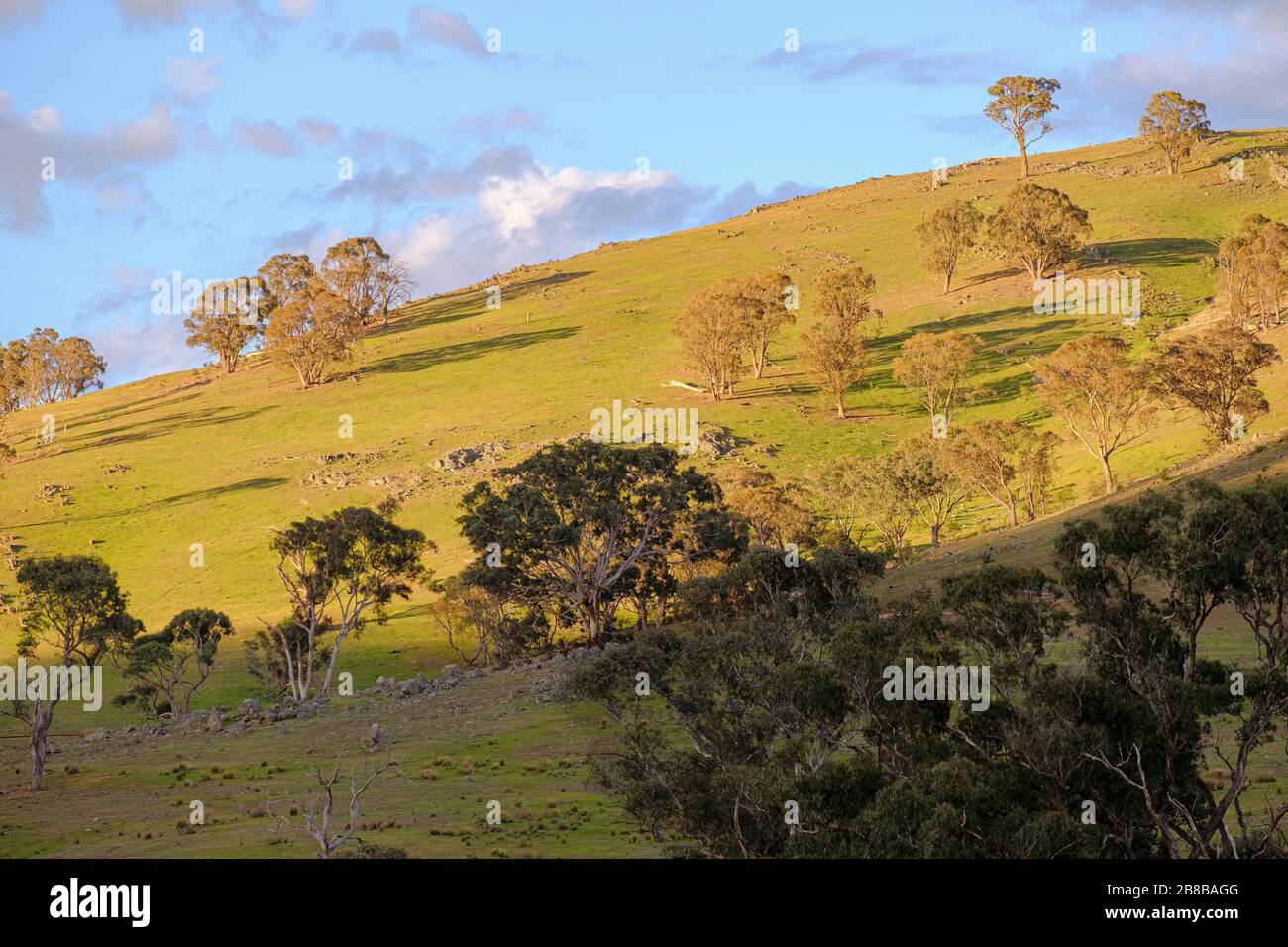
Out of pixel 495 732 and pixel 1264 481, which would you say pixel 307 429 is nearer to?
pixel 495 732

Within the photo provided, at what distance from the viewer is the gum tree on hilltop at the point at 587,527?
6612 cm

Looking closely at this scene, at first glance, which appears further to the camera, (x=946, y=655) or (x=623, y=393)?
(x=623, y=393)

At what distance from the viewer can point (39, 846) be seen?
36.1 m

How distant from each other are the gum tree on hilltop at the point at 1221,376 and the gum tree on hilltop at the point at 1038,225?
194 ft

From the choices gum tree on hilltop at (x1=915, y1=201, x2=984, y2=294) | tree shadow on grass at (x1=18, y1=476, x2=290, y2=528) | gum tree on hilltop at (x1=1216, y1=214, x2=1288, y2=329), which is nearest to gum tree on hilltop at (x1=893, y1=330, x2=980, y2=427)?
gum tree on hilltop at (x1=1216, y1=214, x2=1288, y2=329)

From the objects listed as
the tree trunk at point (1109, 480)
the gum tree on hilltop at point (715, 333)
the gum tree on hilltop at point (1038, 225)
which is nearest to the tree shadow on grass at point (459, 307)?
the gum tree on hilltop at point (715, 333)

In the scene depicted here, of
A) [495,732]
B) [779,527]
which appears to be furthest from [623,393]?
[495,732]

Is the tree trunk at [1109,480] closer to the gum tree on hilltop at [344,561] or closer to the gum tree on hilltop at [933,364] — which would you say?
the gum tree on hilltop at [933,364]

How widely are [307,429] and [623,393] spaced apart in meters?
35.1

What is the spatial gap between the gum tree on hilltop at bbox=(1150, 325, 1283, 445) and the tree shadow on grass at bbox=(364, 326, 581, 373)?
90.4 meters

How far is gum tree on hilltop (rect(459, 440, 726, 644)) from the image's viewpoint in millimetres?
Answer: 66125

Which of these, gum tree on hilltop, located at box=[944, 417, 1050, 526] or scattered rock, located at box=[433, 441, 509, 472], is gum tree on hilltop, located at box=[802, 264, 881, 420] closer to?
scattered rock, located at box=[433, 441, 509, 472]

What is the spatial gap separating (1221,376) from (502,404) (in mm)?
74280
